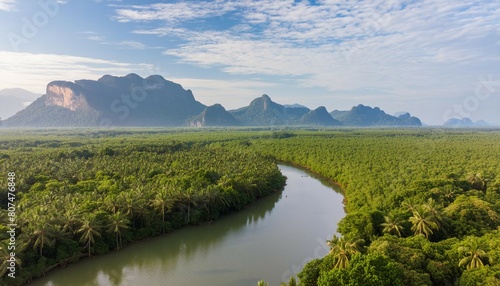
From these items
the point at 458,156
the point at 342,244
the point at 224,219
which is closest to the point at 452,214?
the point at 342,244

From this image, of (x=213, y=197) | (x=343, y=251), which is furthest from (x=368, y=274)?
(x=213, y=197)

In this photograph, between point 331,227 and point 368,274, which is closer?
point 368,274

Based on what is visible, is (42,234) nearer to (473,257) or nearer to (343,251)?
(343,251)

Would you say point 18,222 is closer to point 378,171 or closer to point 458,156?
point 378,171

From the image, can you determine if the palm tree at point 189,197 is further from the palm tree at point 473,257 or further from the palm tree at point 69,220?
the palm tree at point 473,257

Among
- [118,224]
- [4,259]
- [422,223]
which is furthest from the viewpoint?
[118,224]

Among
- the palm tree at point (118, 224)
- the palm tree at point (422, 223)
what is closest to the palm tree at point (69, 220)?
the palm tree at point (118, 224)

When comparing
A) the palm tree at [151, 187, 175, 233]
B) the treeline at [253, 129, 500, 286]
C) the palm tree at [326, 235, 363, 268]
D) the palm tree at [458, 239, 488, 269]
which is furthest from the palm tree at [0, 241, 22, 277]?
the palm tree at [458, 239, 488, 269]
